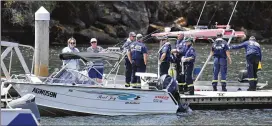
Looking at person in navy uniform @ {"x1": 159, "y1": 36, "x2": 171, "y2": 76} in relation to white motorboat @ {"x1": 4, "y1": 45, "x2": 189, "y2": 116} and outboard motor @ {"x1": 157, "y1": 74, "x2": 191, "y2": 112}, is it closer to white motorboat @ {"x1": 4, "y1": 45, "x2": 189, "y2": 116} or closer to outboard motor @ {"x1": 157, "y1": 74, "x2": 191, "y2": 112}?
outboard motor @ {"x1": 157, "y1": 74, "x2": 191, "y2": 112}

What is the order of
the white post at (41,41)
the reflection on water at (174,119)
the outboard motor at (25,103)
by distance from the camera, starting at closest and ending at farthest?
the outboard motor at (25,103) → the reflection on water at (174,119) → the white post at (41,41)

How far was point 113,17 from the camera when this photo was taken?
5997 centimetres

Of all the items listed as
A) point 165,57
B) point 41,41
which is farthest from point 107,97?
point 41,41

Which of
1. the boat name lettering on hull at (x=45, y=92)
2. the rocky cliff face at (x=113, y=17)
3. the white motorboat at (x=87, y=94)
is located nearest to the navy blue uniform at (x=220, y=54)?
the white motorboat at (x=87, y=94)

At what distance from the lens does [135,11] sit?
60.5 metres

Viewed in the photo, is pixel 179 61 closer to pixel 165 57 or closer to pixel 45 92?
pixel 165 57

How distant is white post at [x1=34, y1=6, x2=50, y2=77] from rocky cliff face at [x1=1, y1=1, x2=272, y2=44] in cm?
3101

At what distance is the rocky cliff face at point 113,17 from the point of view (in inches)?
2100

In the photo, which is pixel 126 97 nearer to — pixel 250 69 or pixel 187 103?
pixel 187 103

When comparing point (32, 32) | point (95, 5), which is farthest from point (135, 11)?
point (32, 32)

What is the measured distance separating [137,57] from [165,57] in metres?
0.92

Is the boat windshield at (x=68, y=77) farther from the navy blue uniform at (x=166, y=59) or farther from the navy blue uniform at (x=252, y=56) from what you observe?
the navy blue uniform at (x=252, y=56)

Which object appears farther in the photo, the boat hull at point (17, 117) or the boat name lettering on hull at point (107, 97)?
the boat name lettering on hull at point (107, 97)

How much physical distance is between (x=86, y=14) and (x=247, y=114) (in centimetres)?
4076
